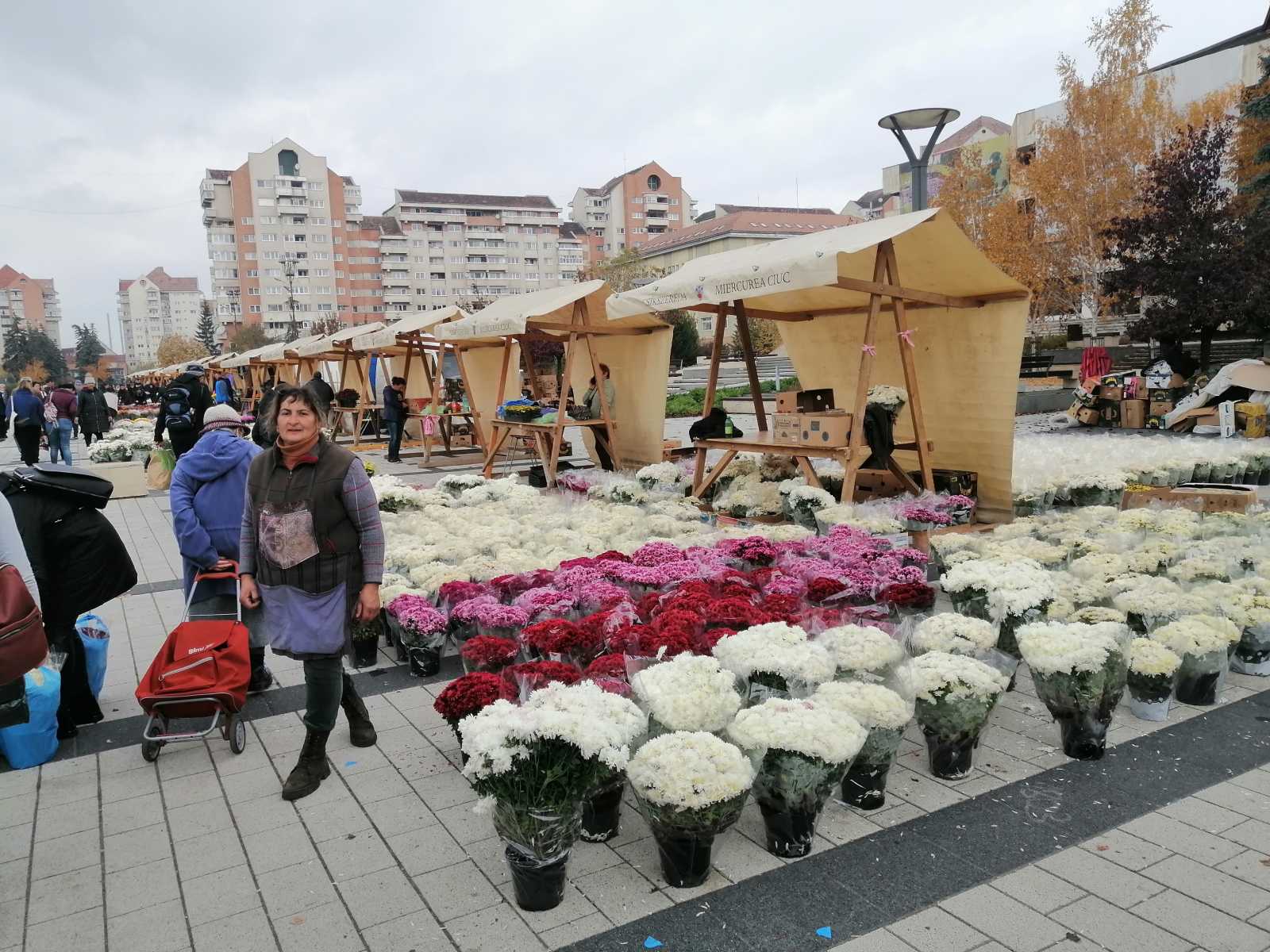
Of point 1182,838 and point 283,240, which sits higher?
point 283,240

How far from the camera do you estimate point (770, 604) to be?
15.2 ft

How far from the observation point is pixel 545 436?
12.4 meters

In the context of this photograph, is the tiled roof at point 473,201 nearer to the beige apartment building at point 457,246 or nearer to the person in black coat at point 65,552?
the beige apartment building at point 457,246

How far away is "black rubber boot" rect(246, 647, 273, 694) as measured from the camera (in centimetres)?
486

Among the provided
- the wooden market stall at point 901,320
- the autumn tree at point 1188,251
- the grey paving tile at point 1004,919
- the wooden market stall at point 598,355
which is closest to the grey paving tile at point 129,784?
the grey paving tile at point 1004,919

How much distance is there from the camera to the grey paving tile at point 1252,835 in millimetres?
3055

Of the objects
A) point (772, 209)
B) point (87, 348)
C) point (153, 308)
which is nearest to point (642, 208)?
point (772, 209)

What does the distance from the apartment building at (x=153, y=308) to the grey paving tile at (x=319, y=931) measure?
7831 inches

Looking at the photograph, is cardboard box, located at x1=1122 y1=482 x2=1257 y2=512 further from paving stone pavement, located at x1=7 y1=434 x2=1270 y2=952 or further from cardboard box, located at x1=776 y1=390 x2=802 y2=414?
paving stone pavement, located at x1=7 y1=434 x2=1270 y2=952

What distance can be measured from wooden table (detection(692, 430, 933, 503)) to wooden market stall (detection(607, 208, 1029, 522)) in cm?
2

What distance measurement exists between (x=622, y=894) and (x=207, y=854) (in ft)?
5.16

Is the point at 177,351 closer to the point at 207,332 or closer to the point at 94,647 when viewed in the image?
the point at 207,332

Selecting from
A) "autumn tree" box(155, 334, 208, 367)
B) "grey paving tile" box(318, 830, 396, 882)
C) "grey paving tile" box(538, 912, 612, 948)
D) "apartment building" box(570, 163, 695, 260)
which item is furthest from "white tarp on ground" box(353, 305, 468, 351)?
"apartment building" box(570, 163, 695, 260)

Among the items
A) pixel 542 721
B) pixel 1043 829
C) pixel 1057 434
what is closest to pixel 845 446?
pixel 1043 829
